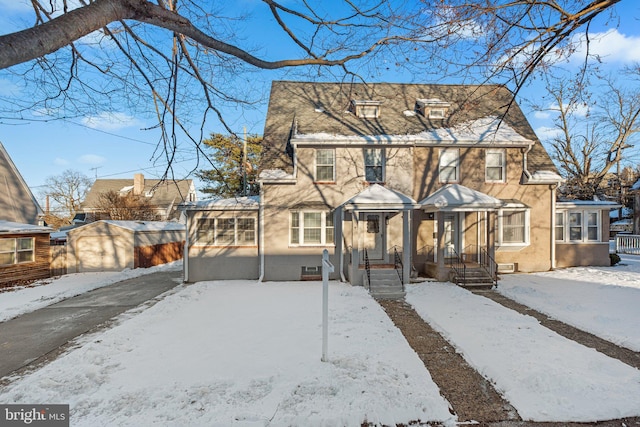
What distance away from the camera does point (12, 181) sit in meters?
18.4

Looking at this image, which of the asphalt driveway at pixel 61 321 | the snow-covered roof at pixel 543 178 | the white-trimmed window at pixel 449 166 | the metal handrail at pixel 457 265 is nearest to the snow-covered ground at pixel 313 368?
the asphalt driveway at pixel 61 321

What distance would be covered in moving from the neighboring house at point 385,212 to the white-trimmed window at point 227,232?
0.14 feet

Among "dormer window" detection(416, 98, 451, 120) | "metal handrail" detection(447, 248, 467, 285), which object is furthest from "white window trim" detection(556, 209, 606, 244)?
"dormer window" detection(416, 98, 451, 120)

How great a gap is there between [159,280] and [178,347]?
9.41 meters

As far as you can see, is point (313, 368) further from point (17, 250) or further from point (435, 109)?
point (17, 250)

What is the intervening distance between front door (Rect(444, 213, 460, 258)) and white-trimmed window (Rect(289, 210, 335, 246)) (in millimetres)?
4739

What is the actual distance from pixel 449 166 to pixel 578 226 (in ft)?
22.1

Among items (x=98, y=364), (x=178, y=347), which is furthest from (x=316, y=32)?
(x=98, y=364)

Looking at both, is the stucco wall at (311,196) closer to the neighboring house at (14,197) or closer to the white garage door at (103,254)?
the white garage door at (103,254)

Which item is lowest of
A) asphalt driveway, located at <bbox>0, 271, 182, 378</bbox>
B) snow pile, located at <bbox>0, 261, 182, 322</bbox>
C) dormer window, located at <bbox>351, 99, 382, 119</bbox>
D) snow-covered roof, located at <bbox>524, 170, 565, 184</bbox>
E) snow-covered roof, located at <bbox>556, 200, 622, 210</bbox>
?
snow pile, located at <bbox>0, 261, 182, 322</bbox>

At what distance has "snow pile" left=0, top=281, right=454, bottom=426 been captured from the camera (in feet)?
12.4

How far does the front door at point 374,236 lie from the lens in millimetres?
12469

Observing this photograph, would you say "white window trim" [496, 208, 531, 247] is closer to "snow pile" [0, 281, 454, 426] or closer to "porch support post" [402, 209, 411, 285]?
"porch support post" [402, 209, 411, 285]

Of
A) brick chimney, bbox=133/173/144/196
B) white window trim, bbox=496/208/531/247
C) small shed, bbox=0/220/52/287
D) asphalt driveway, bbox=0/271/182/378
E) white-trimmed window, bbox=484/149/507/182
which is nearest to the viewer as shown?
asphalt driveway, bbox=0/271/182/378
